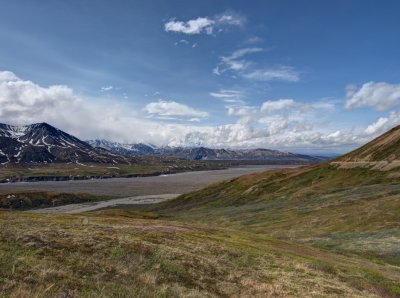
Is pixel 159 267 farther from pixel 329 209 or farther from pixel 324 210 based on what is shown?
pixel 329 209

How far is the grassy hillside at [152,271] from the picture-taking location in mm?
17734

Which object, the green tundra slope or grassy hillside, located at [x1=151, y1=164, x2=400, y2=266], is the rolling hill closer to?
grassy hillside, located at [x1=151, y1=164, x2=400, y2=266]

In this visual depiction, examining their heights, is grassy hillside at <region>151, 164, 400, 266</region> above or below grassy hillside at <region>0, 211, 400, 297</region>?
below

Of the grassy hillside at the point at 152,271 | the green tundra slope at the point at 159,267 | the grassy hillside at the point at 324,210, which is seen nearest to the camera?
the grassy hillside at the point at 152,271

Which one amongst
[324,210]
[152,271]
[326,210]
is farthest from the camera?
[324,210]

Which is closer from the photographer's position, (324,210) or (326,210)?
(326,210)

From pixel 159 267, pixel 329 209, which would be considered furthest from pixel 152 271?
pixel 329 209

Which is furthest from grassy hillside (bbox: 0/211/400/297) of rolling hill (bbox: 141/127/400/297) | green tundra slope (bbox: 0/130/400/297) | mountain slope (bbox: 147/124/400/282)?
mountain slope (bbox: 147/124/400/282)

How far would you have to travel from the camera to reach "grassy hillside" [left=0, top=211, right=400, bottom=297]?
17734 mm

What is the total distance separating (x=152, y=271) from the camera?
22.7 m

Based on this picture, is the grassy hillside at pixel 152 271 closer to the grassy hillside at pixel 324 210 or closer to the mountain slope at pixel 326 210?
the mountain slope at pixel 326 210

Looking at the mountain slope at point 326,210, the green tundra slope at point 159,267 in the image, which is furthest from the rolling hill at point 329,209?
the green tundra slope at point 159,267

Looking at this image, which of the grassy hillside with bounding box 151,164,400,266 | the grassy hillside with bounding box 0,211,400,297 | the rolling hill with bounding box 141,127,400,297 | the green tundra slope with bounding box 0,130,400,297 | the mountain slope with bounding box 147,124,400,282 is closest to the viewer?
the grassy hillside with bounding box 0,211,400,297

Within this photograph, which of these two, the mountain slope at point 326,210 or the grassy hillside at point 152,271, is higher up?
the grassy hillside at point 152,271
